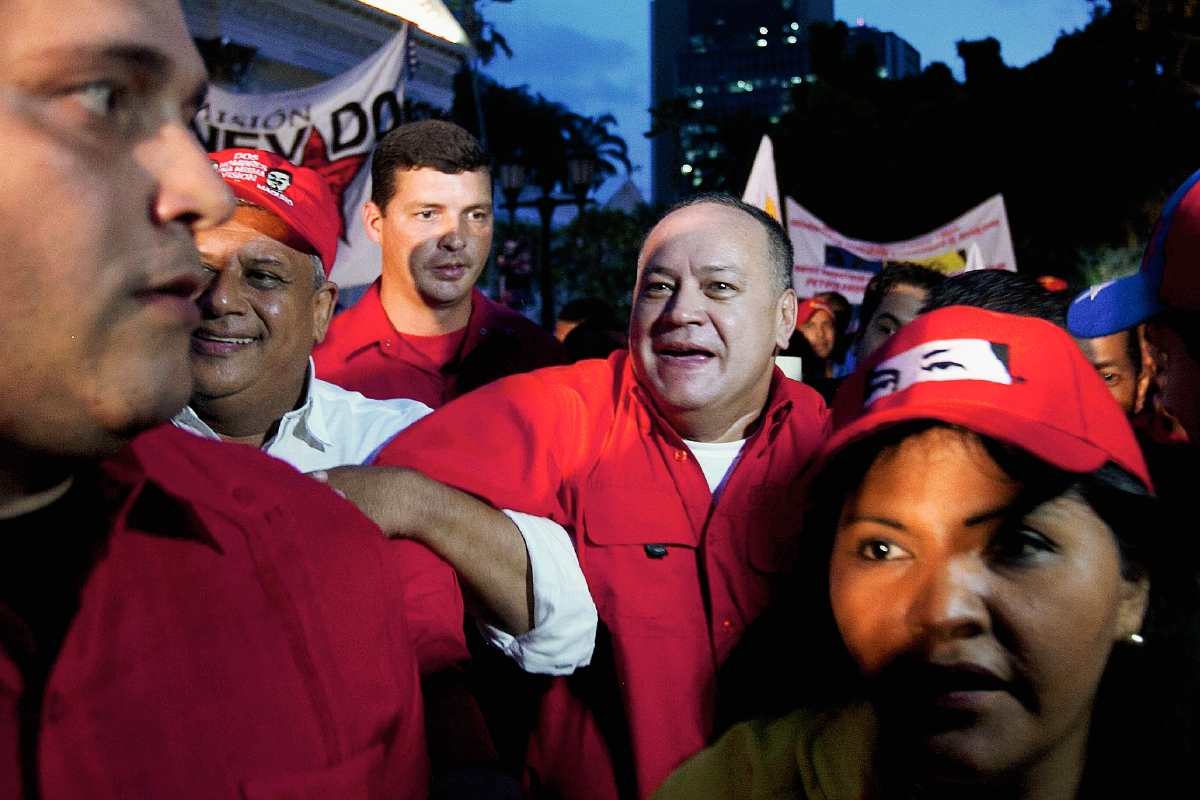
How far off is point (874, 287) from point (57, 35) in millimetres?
3636

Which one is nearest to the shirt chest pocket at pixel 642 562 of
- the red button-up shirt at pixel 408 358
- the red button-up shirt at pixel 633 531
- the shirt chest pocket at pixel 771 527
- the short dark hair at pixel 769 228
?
the red button-up shirt at pixel 633 531

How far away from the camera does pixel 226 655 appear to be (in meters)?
1.08

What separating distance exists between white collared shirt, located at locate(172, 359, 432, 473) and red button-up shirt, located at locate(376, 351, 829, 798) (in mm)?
390

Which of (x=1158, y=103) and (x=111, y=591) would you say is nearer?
(x=111, y=591)

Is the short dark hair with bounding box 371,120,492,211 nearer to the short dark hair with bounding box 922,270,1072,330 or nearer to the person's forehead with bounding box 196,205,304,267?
the person's forehead with bounding box 196,205,304,267

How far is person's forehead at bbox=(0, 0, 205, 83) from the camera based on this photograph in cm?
83

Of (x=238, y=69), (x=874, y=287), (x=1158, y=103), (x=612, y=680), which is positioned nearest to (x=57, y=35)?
(x=612, y=680)

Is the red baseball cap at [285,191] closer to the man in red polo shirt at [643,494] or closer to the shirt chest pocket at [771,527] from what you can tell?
the man in red polo shirt at [643,494]

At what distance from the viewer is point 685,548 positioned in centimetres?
210

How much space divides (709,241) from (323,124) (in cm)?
438

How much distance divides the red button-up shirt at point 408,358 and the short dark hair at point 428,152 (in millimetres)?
480

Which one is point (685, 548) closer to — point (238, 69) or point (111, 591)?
point (111, 591)

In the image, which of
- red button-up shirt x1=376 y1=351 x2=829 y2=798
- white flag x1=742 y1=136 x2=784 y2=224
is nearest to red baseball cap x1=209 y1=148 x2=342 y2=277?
red button-up shirt x1=376 y1=351 x2=829 y2=798

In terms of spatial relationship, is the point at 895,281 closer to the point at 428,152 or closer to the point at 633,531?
the point at 428,152
